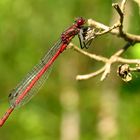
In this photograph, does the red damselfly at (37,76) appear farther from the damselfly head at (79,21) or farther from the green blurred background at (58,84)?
the green blurred background at (58,84)

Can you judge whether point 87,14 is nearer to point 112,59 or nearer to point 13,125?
point 13,125

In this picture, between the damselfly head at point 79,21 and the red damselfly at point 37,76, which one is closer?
the damselfly head at point 79,21

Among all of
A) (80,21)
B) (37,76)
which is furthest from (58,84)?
(80,21)

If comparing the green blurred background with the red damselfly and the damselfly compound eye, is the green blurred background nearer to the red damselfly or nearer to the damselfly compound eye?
the red damselfly

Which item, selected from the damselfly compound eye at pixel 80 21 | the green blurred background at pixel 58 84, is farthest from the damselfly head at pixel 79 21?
the green blurred background at pixel 58 84

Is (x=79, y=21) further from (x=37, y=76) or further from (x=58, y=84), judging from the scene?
(x=58, y=84)
